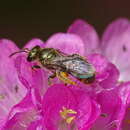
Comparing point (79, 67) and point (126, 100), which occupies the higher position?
point (79, 67)

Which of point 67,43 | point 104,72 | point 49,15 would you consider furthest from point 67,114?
point 49,15

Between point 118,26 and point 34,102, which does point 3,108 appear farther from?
point 118,26

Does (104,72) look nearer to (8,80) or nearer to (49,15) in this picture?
(8,80)

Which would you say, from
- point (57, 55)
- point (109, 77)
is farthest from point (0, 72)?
point (109, 77)

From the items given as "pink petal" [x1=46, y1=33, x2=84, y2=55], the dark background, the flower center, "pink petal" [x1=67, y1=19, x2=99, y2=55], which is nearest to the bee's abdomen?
the flower center

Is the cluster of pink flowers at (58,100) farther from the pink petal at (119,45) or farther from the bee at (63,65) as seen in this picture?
the pink petal at (119,45)
